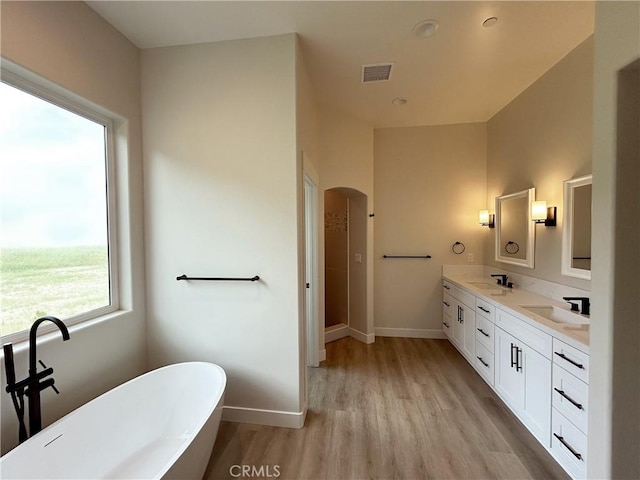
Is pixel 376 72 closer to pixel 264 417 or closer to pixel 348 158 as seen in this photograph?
pixel 348 158

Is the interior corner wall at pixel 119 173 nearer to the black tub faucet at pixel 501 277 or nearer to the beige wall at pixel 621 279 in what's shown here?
the beige wall at pixel 621 279

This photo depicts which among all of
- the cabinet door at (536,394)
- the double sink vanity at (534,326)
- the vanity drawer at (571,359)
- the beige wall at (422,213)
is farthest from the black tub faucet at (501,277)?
the vanity drawer at (571,359)

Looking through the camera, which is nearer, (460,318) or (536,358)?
(536,358)

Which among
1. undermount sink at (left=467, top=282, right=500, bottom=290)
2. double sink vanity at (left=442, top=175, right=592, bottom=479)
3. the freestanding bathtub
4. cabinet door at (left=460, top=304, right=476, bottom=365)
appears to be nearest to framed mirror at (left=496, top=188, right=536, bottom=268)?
double sink vanity at (left=442, top=175, right=592, bottom=479)

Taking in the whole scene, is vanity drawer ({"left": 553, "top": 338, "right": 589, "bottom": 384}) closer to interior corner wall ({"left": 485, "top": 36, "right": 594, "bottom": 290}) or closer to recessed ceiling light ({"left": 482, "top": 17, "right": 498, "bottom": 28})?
interior corner wall ({"left": 485, "top": 36, "right": 594, "bottom": 290})

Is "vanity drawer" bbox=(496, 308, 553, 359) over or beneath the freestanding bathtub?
over

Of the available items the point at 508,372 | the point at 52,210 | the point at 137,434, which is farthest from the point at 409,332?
the point at 52,210

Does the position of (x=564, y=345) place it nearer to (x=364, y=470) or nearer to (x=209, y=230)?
(x=364, y=470)

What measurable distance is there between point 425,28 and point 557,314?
2431 mm

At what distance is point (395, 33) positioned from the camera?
6.45 ft

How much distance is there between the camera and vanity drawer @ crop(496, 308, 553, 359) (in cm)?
174

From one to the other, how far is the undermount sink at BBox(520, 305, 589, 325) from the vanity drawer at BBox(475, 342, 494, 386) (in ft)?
1.85

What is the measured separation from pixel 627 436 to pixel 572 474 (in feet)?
2.19

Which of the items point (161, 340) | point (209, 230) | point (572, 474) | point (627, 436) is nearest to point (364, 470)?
point (572, 474)
